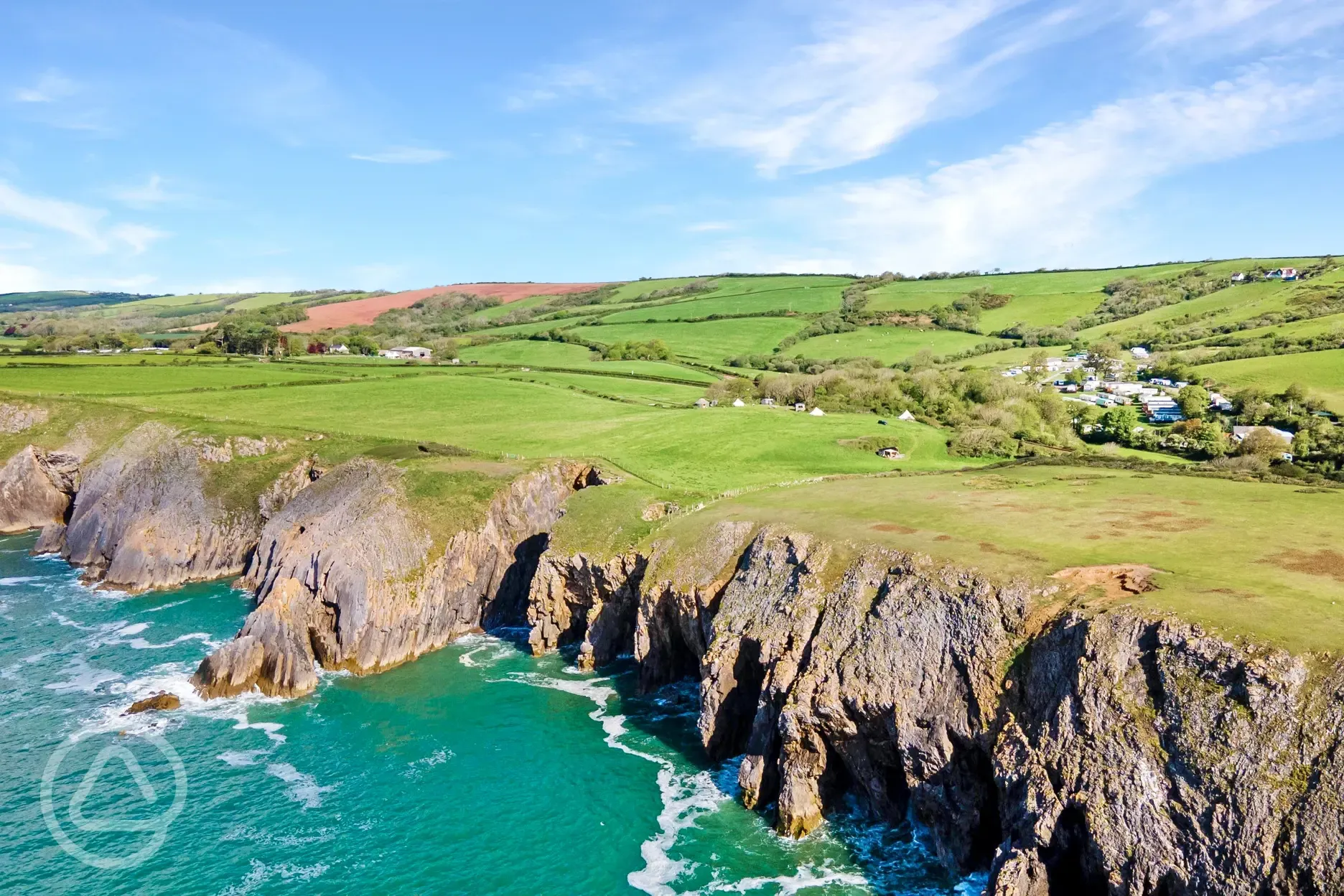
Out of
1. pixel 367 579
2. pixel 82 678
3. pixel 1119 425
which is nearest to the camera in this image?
pixel 82 678

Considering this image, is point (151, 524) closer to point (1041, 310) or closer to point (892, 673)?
point (892, 673)

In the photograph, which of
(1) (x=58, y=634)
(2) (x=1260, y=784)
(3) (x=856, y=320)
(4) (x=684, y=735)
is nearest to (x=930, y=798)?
(2) (x=1260, y=784)

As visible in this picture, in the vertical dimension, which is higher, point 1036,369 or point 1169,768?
point 1036,369

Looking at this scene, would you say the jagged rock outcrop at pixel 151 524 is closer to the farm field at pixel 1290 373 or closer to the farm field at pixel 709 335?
the farm field at pixel 709 335

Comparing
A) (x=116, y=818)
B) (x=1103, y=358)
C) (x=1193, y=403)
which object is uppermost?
(x=1103, y=358)

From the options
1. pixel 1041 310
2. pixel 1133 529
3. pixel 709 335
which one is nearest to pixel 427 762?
pixel 1133 529
